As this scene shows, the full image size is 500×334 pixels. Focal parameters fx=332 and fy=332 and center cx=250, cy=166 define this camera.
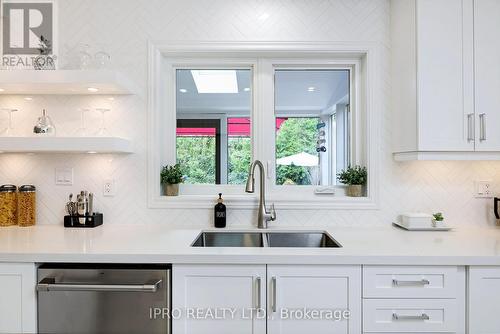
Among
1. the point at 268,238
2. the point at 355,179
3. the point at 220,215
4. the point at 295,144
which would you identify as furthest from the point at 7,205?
the point at 355,179

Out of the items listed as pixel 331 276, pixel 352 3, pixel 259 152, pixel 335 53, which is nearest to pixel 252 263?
pixel 331 276

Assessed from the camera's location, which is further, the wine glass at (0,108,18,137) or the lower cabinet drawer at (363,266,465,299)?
the wine glass at (0,108,18,137)

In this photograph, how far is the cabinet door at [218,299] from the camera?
1474 millimetres

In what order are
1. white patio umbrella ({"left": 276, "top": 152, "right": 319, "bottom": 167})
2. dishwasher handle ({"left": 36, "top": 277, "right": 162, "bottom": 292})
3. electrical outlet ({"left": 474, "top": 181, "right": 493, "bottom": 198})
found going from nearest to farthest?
dishwasher handle ({"left": 36, "top": 277, "right": 162, "bottom": 292}), electrical outlet ({"left": 474, "top": 181, "right": 493, "bottom": 198}), white patio umbrella ({"left": 276, "top": 152, "right": 319, "bottom": 167})

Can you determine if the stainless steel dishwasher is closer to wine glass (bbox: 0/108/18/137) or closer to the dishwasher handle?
the dishwasher handle

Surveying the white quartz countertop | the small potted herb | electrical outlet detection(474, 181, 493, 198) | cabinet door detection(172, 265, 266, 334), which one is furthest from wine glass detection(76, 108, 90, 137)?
electrical outlet detection(474, 181, 493, 198)

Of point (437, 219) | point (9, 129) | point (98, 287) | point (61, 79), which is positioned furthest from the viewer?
point (9, 129)

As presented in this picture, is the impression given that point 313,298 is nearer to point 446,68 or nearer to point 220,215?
point 220,215

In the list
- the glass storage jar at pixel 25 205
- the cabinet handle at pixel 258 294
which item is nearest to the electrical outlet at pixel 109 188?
the glass storage jar at pixel 25 205

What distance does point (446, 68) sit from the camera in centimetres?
185

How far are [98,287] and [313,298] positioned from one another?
3.10ft

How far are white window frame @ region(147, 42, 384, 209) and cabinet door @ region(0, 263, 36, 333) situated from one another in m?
0.81

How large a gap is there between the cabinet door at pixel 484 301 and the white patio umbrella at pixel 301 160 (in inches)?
44.7

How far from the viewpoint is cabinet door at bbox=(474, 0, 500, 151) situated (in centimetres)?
185
